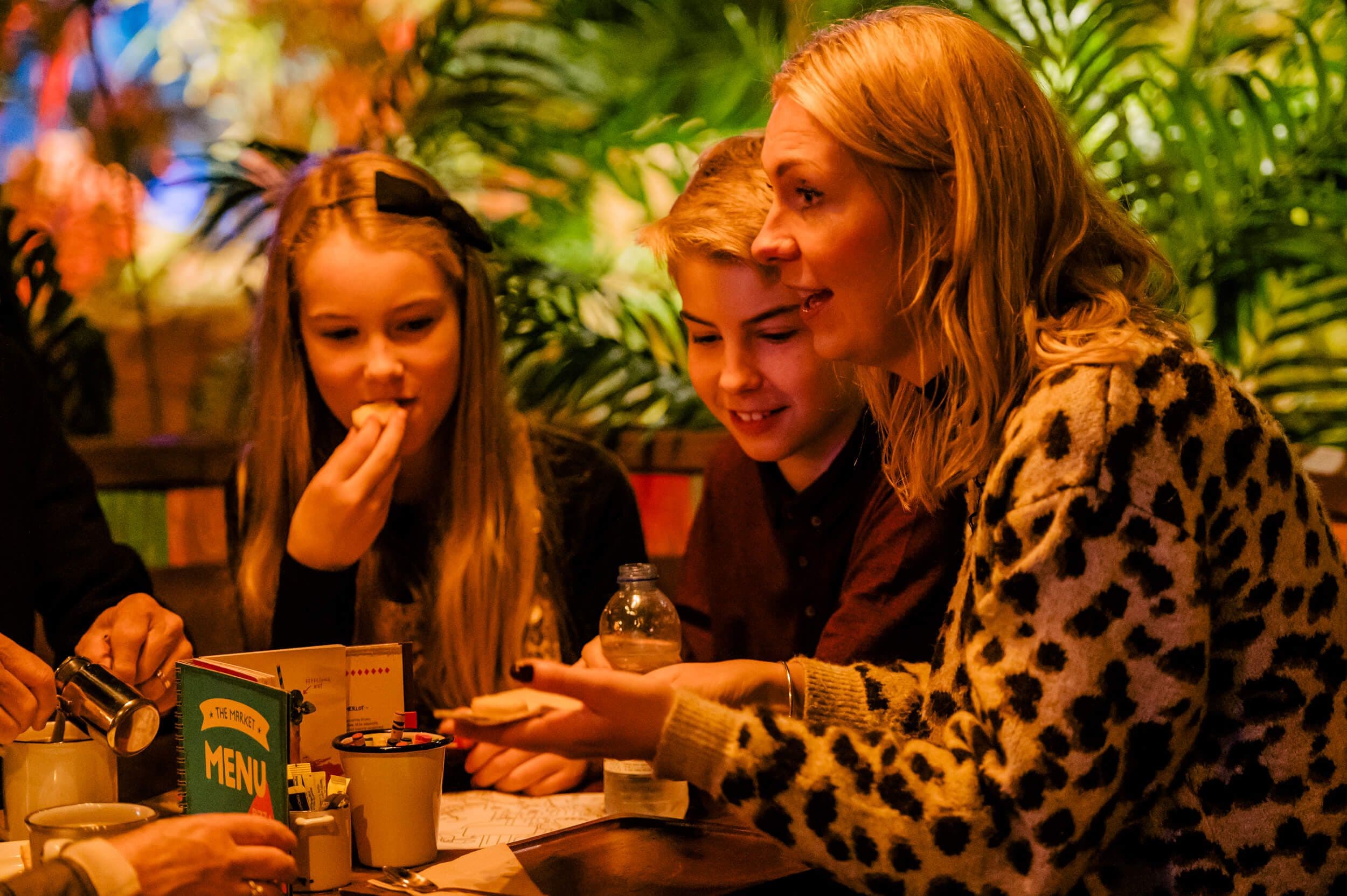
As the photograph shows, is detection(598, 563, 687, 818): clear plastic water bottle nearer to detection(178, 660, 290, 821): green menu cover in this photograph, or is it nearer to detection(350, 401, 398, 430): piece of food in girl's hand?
detection(178, 660, 290, 821): green menu cover

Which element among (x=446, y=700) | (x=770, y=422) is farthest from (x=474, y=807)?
(x=770, y=422)

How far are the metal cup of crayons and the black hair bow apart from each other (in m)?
1.07

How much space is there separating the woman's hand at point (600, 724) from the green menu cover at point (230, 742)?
162 millimetres

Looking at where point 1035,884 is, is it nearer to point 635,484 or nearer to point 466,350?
point 466,350

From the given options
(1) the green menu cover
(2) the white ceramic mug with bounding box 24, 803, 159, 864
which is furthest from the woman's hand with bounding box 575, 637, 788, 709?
(2) the white ceramic mug with bounding box 24, 803, 159, 864

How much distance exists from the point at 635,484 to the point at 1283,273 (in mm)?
1640

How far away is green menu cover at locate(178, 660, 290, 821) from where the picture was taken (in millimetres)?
1049

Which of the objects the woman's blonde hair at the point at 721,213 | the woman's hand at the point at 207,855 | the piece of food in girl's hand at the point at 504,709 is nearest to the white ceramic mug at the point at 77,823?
the woman's hand at the point at 207,855

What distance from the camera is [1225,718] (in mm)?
1064

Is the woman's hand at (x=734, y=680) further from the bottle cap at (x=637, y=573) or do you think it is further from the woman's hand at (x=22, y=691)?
the woman's hand at (x=22, y=691)

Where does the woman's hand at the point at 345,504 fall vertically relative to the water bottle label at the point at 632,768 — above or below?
above

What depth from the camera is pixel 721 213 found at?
5.65ft

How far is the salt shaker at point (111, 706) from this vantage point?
1165 millimetres

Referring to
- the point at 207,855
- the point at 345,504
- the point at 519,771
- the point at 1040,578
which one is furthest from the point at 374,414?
the point at 1040,578
